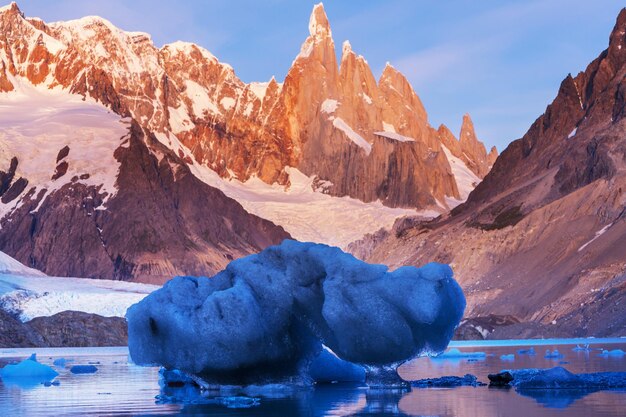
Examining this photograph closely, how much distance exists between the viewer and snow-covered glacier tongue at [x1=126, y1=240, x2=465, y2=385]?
30484mm

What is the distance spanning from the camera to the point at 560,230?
506 ft

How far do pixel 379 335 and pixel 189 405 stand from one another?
18.5ft

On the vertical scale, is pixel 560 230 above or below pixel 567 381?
above

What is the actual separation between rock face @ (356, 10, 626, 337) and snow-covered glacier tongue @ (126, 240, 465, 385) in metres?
79.4

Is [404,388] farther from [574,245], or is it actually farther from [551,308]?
[574,245]

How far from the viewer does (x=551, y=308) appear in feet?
429

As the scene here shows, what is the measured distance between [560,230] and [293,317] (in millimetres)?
126009

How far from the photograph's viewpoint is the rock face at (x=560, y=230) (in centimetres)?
12950

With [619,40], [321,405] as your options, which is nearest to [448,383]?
[321,405]

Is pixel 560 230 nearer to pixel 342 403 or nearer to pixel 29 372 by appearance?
pixel 29 372

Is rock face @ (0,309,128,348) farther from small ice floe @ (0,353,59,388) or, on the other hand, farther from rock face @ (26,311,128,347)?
small ice floe @ (0,353,59,388)

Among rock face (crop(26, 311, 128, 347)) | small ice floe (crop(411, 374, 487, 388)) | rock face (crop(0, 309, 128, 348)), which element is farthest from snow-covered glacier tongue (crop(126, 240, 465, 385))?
rock face (crop(26, 311, 128, 347))

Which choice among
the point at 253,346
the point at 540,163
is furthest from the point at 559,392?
the point at 540,163

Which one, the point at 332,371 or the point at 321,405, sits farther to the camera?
the point at 332,371
